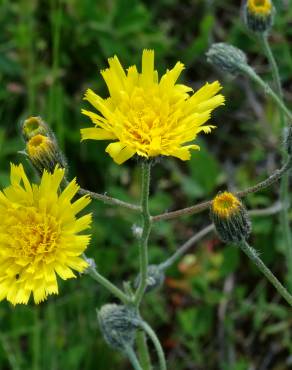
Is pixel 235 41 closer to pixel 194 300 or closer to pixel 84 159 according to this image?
pixel 84 159

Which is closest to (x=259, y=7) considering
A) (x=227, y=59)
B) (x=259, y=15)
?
(x=259, y=15)

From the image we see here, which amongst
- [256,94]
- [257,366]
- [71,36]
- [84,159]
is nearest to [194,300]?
[257,366]

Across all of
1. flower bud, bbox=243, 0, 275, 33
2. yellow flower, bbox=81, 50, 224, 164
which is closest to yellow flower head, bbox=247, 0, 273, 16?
flower bud, bbox=243, 0, 275, 33

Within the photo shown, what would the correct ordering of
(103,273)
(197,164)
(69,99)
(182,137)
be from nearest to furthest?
(182,137), (103,273), (197,164), (69,99)

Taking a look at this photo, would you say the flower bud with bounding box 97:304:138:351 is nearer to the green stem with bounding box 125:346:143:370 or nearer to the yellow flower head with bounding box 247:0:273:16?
the green stem with bounding box 125:346:143:370

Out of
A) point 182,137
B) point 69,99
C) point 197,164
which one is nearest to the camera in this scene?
point 182,137

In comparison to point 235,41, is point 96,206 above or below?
below

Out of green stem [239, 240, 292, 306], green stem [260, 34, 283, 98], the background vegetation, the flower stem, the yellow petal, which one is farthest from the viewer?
the background vegetation
